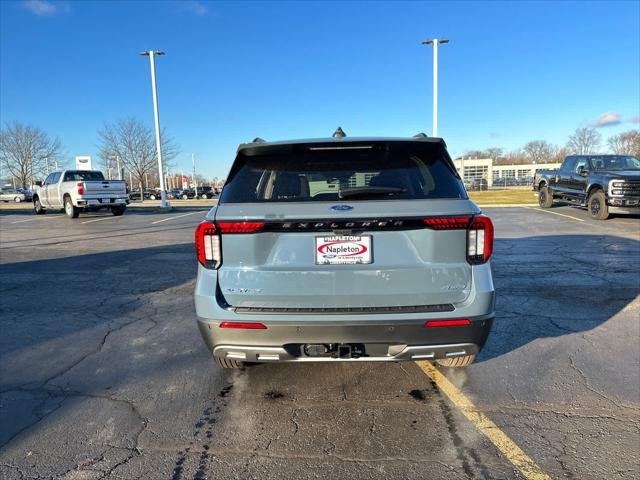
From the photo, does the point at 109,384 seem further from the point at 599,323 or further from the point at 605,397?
the point at 599,323

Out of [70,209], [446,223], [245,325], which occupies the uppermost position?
[446,223]

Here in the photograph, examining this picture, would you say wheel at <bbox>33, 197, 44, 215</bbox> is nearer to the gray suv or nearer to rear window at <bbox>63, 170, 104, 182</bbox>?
rear window at <bbox>63, 170, 104, 182</bbox>

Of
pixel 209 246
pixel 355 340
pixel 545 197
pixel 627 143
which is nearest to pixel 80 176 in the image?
pixel 209 246

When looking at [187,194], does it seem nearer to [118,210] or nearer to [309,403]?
[118,210]

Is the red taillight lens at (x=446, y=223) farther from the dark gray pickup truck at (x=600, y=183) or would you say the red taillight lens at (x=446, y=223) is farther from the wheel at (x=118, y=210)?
the wheel at (x=118, y=210)

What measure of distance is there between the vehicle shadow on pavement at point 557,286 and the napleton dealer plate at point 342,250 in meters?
1.88

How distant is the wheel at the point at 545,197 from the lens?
18.1 meters

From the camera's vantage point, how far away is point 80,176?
1889 centimetres

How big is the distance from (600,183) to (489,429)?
531 inches

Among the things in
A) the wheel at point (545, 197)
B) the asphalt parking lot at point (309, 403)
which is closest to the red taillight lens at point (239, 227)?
the asphalt parking lot at point (309, 403)

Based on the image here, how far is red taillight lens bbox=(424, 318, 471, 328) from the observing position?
276cm

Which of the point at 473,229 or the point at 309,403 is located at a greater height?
the point at 473,229

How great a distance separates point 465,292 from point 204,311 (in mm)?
1708

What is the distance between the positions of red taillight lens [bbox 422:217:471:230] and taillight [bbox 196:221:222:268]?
1343mm
